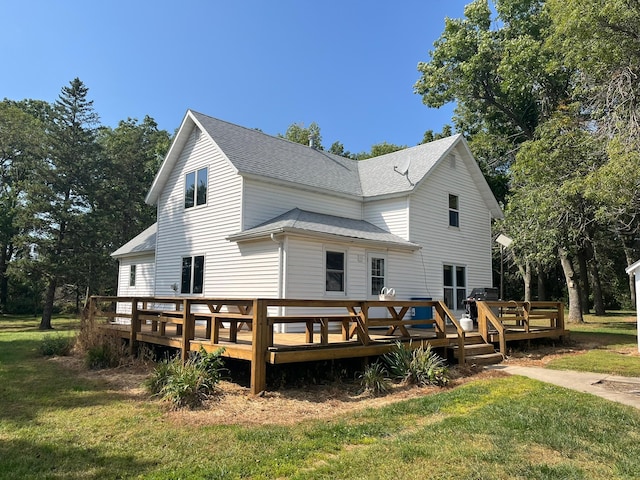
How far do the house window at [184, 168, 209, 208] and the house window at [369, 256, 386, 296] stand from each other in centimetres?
621

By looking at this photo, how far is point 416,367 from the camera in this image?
27.2 ft

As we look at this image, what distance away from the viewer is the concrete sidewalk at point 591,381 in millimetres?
7198

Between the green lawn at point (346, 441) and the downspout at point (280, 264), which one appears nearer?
the green lawn at point (346, 441)

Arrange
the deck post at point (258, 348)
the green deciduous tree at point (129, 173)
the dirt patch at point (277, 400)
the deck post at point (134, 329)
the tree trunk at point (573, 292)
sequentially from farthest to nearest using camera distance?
1. the green deciduous tree at point (129, 173)
2. the tree trunk at point (573, 292)
3. the deck post at point (134, 329)
4. the deck post at point (258, 348)
5. the dirt patch at point (277, 400)

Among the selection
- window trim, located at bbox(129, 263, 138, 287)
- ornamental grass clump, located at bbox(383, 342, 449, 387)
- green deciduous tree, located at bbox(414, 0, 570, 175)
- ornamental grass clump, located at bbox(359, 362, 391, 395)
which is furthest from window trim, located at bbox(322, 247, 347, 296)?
green deciduous tree, located at bbox(414, 0, 570, 175)

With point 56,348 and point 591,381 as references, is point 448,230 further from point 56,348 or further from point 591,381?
point 56,348

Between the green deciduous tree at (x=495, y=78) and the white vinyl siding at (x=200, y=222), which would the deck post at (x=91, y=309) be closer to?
the white vinyl siding at (x=200, y=222)

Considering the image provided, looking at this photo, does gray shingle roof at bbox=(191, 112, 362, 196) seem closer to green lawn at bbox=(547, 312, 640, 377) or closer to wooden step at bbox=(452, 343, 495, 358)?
wooden step at bbox=(452, 343, 495, 358)

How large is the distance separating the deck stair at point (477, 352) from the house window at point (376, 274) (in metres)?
3.52

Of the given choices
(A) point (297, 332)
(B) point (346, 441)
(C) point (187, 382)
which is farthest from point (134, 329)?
(B) point (346, 441)

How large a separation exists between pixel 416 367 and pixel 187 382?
161 inches

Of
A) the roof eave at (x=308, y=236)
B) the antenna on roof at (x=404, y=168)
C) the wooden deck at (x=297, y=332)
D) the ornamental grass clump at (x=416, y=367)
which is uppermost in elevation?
the antenna on roof at (x=404, y=168)

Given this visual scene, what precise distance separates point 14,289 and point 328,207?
32596 millimetres

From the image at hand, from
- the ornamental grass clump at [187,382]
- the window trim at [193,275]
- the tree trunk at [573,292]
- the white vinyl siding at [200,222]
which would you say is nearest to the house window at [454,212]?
the white vinyl siding at [200,222]
